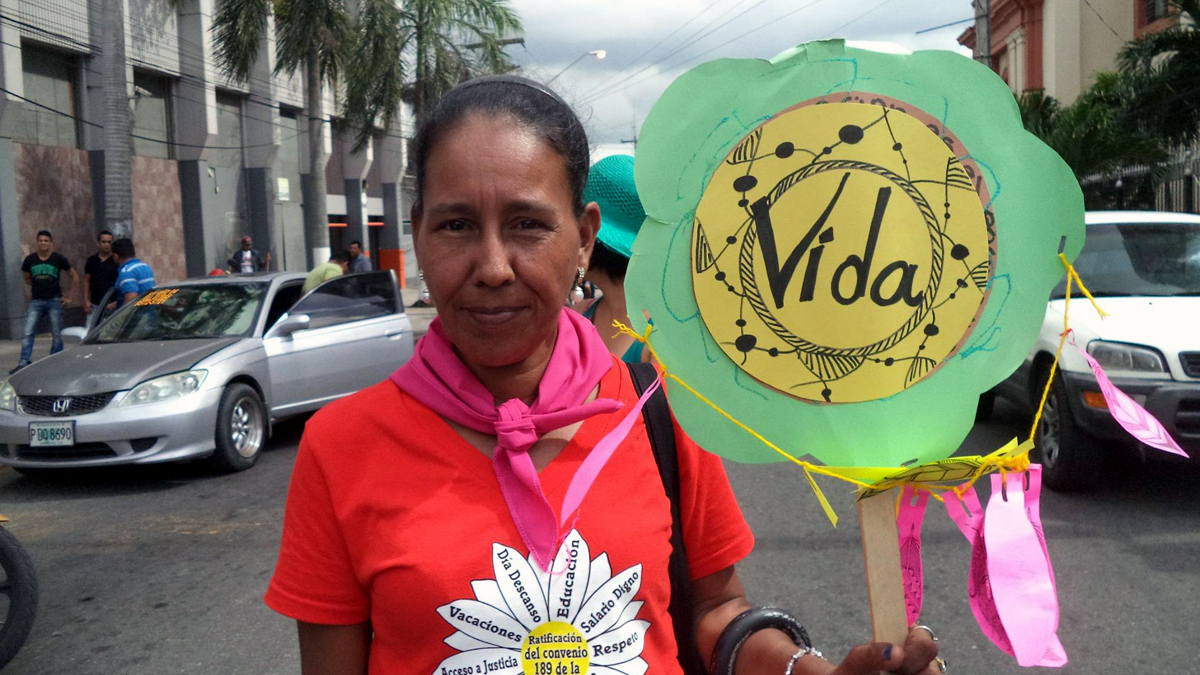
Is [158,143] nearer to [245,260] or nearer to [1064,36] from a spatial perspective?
[245,260]

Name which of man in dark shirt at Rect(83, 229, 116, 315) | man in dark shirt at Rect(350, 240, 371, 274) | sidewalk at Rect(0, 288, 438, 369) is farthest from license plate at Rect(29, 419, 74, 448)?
man in dark shirt at Rect(350, 240, 371, 274)

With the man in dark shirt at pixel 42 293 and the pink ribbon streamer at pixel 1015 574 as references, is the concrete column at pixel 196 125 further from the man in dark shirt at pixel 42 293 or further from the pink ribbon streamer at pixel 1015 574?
the pink ribbon streamer at pixel 1015 574

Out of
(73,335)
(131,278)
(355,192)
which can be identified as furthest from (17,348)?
(355,192)

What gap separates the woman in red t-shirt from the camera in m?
1.35

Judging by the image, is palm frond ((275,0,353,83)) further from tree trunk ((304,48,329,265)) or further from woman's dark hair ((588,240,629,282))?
woman's dark hair ((588,240,629,282))

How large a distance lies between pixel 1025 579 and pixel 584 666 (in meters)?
0.57

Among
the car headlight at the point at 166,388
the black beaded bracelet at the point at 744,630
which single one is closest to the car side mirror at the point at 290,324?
the car headlight at the point at 166,388

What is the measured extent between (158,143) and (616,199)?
23.8m

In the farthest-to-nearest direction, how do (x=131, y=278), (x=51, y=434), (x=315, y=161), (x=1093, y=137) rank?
(x=315, y=161), (x=1093, y=137), (x=131, y=278), (x=51, y=434)

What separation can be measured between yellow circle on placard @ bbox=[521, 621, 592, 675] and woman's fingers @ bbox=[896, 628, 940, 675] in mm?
421

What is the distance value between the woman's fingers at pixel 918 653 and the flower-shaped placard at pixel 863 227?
0.21 m

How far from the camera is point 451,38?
23.1 m

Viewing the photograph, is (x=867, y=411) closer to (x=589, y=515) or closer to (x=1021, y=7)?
(x=589, y=515)

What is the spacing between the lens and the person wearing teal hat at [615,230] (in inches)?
96.5
